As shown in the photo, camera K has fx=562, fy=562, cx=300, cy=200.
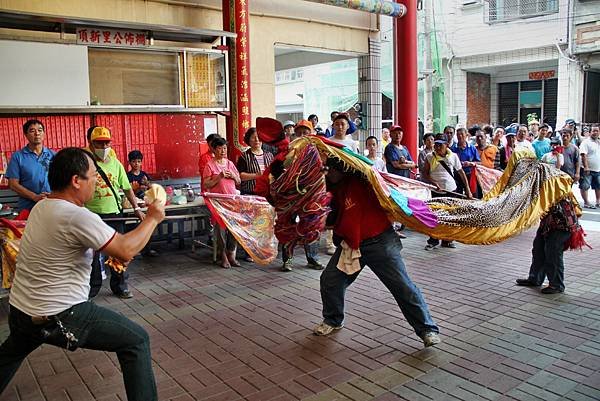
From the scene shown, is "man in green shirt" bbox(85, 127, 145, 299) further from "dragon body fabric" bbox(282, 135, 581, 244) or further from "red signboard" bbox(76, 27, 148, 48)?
Answer: "dragon body fabric" bbox(282, 135, 581, 244)

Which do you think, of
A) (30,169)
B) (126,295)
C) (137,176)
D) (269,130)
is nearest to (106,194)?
(30,169)

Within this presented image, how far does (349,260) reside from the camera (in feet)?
15.0

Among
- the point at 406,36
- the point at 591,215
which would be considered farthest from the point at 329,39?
the point at 591,215

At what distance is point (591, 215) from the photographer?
35.8ft

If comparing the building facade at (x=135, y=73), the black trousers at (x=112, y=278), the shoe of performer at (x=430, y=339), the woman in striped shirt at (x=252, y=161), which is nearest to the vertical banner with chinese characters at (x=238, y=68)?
the building facade at (x=135, y=73)

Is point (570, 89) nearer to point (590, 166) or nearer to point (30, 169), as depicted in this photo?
point (590, 166)

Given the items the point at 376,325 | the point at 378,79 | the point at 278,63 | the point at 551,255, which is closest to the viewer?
the point at 376,325

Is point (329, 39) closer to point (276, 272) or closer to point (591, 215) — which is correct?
point (276, 272)

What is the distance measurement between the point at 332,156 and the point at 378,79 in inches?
302

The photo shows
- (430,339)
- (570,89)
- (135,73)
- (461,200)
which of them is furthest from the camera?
(570,89)

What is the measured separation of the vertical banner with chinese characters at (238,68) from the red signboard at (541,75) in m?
15.2

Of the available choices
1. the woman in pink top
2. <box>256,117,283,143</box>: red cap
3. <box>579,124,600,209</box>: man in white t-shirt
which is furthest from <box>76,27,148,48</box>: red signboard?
<box>579,124,600,209</box>: man in white t-shirt

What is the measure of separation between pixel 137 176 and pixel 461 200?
450cm

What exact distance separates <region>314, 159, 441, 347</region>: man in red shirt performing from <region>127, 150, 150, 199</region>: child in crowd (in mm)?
3846
